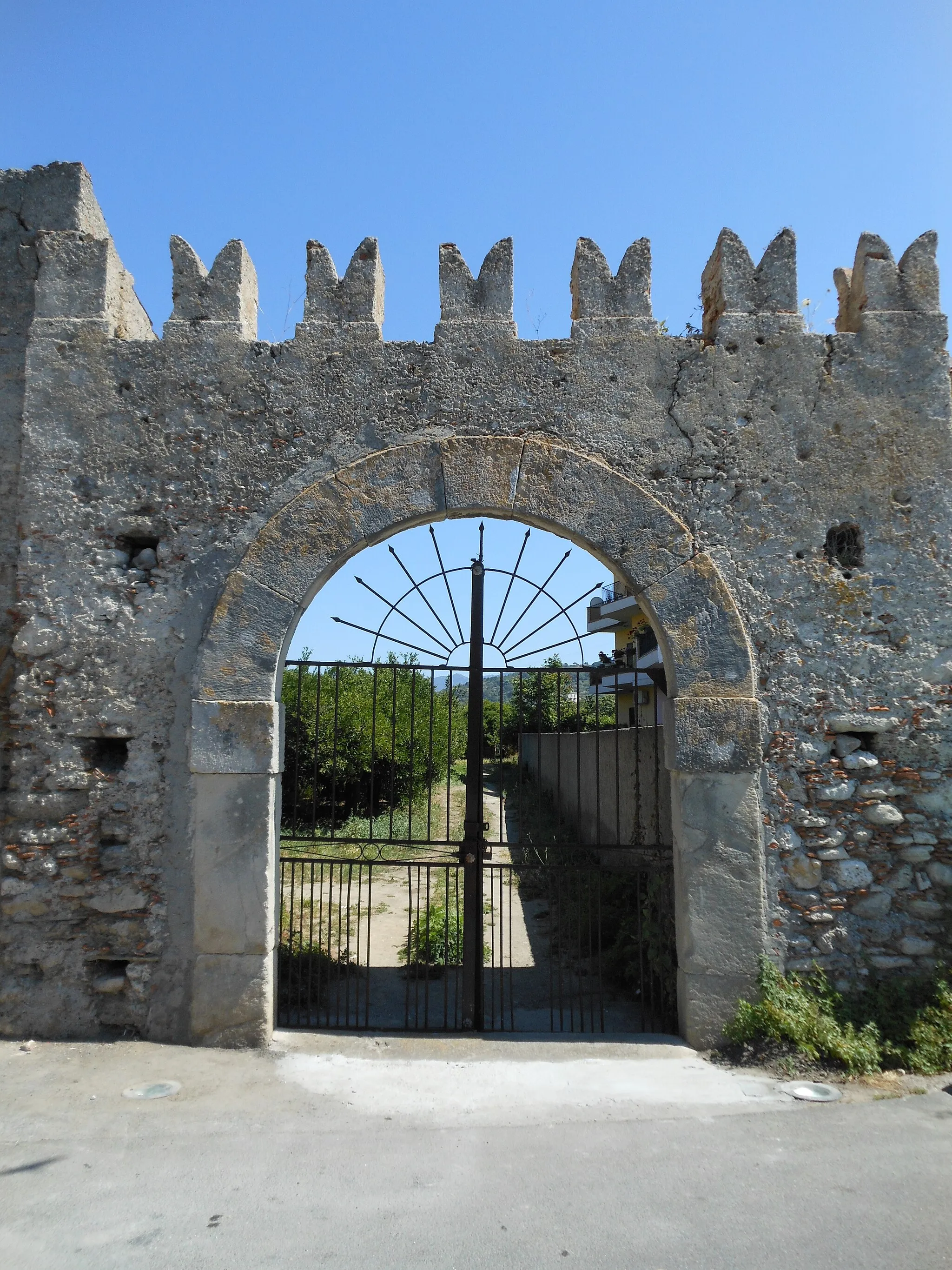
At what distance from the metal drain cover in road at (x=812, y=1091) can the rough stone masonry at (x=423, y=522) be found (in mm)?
436

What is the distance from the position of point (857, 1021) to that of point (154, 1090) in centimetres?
355

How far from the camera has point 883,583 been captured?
458 centimetres

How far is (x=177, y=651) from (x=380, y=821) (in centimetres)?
787

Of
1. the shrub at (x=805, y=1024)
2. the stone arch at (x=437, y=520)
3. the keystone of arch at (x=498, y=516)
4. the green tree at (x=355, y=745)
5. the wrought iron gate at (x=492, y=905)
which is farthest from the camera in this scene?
the green tree at (x=355, y=745)

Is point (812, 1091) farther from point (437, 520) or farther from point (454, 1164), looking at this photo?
point (437, 520)

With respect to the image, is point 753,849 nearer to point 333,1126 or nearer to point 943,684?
point 943,684

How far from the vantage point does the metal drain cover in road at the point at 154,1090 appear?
12.5ft

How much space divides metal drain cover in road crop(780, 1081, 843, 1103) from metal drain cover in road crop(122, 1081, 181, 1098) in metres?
2.93

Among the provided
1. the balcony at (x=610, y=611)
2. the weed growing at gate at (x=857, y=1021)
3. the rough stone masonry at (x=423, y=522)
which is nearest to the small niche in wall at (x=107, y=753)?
the rough stone masonry at (x=423, y=522)

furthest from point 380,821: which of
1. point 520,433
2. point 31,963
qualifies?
point 520,433

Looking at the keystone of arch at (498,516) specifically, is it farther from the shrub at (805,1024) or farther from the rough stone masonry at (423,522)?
the shrub at (805,1024)

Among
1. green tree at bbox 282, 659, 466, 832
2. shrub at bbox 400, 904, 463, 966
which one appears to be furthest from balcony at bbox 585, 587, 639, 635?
shrub at bbox 400, 904, 463, 966

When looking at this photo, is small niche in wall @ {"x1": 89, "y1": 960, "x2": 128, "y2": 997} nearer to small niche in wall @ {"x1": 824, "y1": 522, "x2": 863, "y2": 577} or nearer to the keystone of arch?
the keystone of arch

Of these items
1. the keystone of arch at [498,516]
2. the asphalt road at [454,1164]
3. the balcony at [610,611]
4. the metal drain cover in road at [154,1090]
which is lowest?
the asphalt road at [454,1164]
